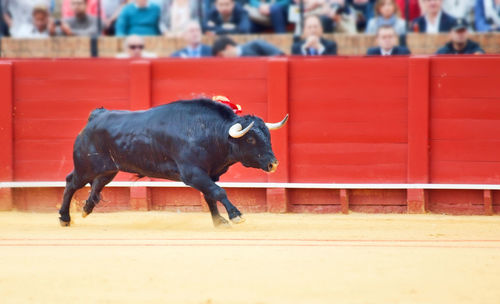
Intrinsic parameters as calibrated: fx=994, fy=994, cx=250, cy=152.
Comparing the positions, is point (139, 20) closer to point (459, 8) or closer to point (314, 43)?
point (314, 43)

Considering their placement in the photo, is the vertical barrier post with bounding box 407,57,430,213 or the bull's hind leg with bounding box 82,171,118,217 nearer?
the bull's hind leg with bounding box 82,171,118,217

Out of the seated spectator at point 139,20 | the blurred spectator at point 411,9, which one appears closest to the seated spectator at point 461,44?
the blurred spectator at point 411,9

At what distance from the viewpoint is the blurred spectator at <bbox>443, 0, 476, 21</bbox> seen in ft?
40.8

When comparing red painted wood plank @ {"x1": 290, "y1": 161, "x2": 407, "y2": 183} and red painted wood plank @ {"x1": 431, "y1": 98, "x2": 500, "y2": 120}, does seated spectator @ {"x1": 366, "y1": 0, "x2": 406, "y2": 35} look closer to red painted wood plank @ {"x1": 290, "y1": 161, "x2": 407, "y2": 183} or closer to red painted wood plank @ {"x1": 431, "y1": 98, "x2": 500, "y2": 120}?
red painted wood plank @ {"x1": 431, "y1": 98, "x2": 500, "y2": 120}

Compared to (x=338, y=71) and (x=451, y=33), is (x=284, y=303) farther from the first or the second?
(x=451, y=33)

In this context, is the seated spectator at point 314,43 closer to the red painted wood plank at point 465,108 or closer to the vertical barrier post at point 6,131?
the red painted wood plank at point 465,108

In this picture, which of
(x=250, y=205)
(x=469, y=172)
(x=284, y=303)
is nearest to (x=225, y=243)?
(x=284, y=303)

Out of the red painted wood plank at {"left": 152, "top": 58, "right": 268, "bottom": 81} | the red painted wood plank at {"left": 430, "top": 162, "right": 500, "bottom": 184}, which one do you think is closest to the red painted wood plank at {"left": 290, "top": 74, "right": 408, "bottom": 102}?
the red painted wood plank at {"left": 152, "top": 58, "right": 268, "bottom": 81}

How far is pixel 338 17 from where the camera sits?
504 inches

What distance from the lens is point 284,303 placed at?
5.83 m

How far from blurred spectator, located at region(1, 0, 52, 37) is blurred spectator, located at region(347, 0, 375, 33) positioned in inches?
163

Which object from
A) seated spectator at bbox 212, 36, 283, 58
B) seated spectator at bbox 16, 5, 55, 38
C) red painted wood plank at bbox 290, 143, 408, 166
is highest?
seated spectator at bbox 16, 5, 55, 38

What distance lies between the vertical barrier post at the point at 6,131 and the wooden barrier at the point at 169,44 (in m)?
2.12

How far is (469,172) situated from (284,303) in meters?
5.46
